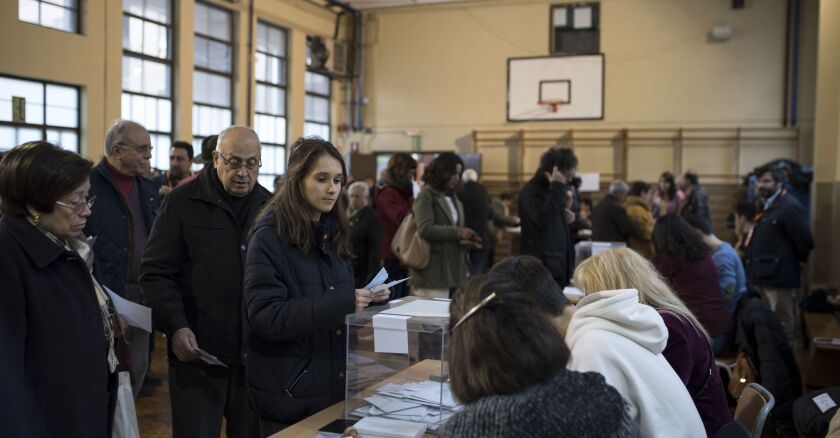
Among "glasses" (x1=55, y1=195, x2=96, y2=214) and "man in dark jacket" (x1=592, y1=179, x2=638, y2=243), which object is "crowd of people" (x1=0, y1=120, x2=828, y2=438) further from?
"man in dark jacket" (x1=592, y1=179, x2=638, y2=243)

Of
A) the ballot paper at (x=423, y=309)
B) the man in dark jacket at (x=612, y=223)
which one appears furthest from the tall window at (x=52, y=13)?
the ballot paper at (x=423, y=309)

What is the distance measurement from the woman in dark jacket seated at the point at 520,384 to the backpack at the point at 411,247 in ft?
11.5

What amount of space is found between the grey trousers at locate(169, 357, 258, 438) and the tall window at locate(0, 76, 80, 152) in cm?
603

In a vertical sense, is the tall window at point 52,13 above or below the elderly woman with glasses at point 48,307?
above

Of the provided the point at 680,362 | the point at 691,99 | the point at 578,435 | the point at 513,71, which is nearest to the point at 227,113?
the point at 513,71

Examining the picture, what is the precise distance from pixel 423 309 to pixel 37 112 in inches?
287

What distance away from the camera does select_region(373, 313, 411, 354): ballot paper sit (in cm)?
191

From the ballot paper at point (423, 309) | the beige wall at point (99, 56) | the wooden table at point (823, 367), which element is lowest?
the wooden table at point (823, 367)

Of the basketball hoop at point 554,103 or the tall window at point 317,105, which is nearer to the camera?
the basketball hoop at point 554,103

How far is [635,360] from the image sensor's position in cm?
173

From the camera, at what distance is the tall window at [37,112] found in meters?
7.54

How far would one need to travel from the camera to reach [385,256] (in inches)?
207

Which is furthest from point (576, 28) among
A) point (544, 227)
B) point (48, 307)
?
point (48, 307)

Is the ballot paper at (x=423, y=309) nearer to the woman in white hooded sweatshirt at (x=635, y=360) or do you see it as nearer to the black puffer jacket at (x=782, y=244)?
the woman in white hooded sweatshirt at (x=635, y=360)
